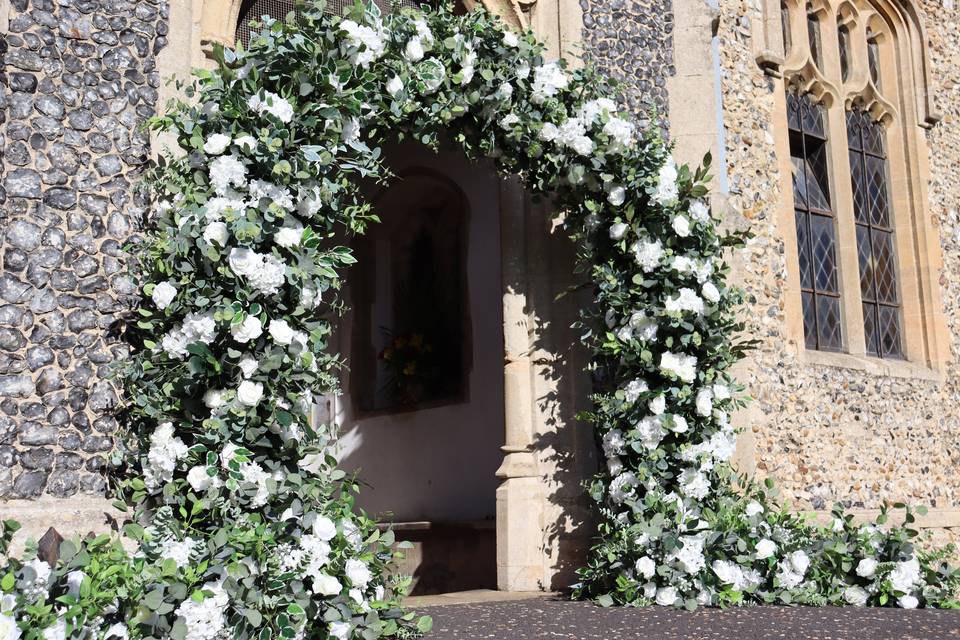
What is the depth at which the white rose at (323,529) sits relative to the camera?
477 centimetres

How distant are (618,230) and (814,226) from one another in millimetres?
3883

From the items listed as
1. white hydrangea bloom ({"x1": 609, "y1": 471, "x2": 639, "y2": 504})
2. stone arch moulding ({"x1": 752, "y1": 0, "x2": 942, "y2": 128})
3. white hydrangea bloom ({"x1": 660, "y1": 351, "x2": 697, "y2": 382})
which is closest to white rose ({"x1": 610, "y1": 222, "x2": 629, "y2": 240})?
white hydrangea bloom ({"x1": 660, "y1": 351, "x2": 697, "y2": 382})

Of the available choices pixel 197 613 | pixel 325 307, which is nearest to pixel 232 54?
pixel 197 613

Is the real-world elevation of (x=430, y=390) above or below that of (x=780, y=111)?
below

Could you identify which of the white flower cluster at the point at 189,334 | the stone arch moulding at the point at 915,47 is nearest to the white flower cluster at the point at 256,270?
the white flower cluster at the point at 189,334

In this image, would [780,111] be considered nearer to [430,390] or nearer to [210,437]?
[430,390]

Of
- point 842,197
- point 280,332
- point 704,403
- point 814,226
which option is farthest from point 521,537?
point 842,197

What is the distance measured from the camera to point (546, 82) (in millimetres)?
6434

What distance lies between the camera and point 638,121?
773 cm

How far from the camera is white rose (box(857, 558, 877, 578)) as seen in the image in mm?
6152

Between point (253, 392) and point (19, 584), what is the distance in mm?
1434

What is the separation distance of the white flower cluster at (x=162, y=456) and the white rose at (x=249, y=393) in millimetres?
346

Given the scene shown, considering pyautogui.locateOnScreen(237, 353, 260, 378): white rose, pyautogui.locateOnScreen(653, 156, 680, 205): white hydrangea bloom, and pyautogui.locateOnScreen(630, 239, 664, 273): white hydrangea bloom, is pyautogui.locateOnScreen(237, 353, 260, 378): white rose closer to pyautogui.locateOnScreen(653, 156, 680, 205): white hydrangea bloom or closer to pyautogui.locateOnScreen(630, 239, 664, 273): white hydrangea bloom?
pyautogui.locateOnScreen(630, 239, 664, 273): white hydrangea bloom

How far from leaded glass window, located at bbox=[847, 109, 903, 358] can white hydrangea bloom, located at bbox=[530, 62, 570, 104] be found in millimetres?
4888
